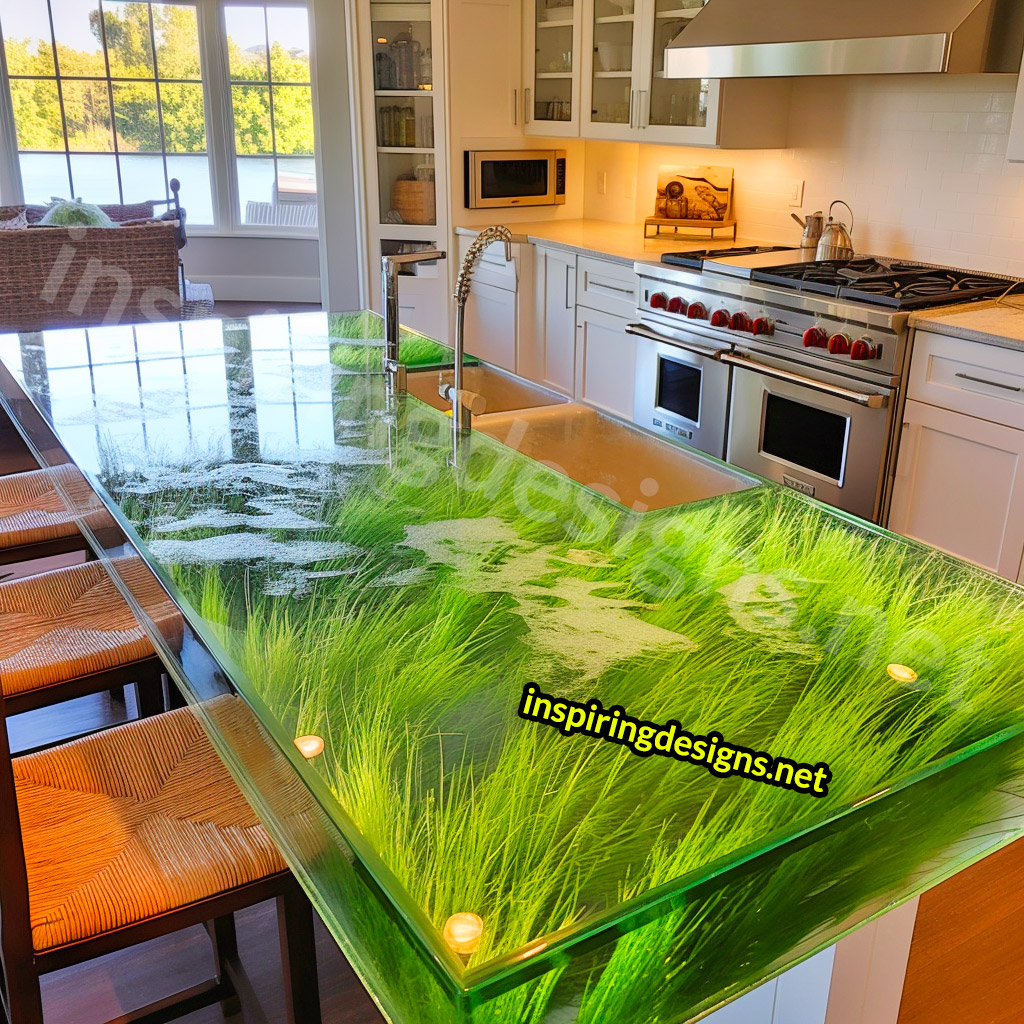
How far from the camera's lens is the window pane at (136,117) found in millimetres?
7871

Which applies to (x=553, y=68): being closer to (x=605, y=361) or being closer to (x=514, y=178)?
(x=514, y=178)

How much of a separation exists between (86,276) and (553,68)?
251 centimetres

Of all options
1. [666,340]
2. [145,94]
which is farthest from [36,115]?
[666,340]

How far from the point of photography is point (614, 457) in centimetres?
204

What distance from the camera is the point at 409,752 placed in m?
1.00

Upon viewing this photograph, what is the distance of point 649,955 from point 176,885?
70cm

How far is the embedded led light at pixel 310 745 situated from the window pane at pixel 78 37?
8208 millimetres

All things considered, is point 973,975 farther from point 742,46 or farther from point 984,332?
point 742,46

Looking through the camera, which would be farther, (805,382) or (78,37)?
(78,37)

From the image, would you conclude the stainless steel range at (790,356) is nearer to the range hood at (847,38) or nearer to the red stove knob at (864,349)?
the red stove knob at (864,349)

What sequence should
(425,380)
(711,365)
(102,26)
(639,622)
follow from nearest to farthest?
1. (639,622)
2. (425,380)
3. (711,365)
4. (102,26)

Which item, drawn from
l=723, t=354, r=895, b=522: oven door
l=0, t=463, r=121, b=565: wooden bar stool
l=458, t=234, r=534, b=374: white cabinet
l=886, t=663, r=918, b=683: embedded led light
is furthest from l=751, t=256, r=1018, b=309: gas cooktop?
l=0, t=463, r=121, b=565: wooden bar stool

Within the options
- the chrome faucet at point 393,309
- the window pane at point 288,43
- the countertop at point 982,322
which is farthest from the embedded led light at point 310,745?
the window pane at point 288,43

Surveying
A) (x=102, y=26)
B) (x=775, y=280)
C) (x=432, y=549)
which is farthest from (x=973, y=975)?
(x=102, y=26)
